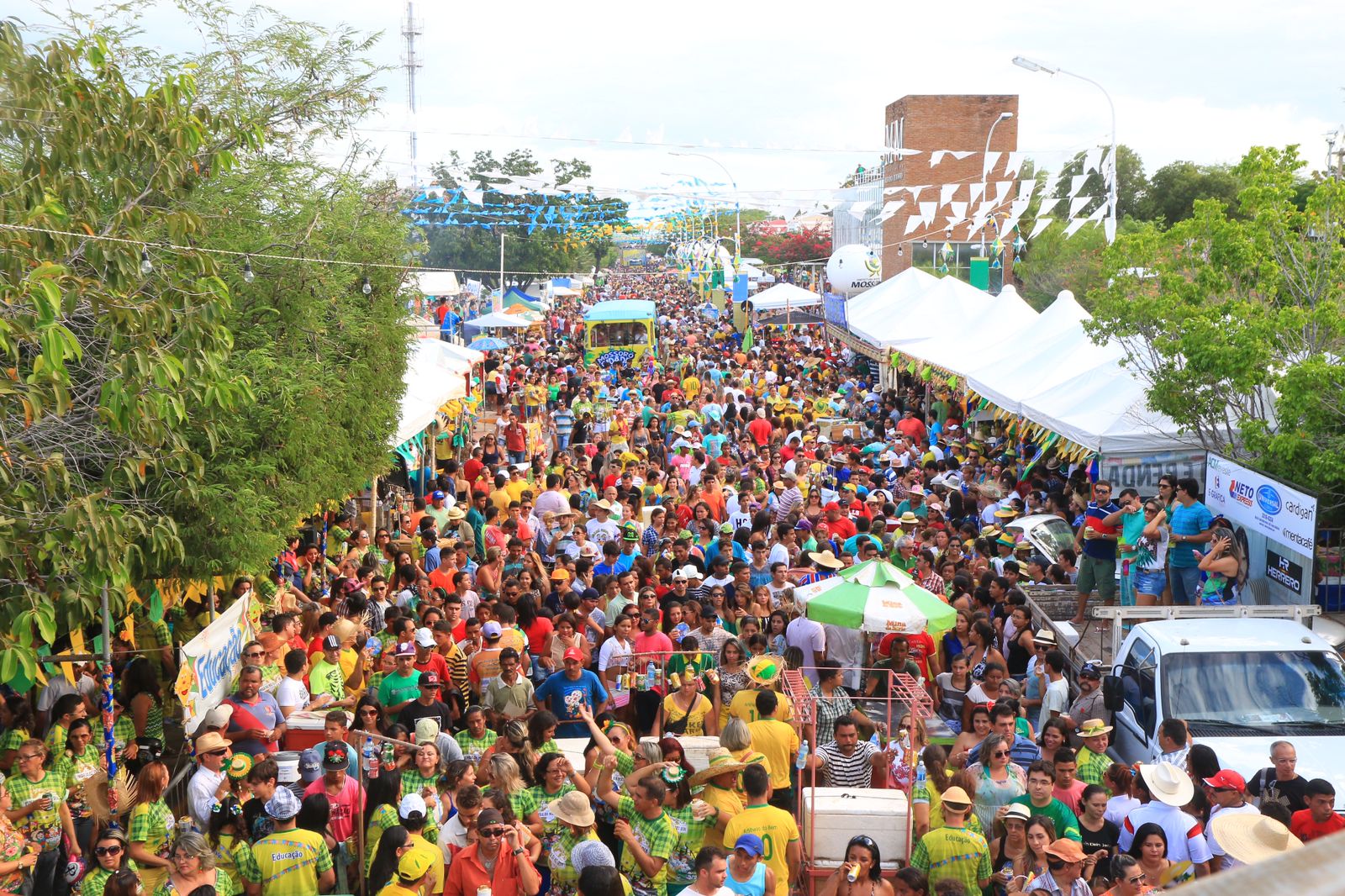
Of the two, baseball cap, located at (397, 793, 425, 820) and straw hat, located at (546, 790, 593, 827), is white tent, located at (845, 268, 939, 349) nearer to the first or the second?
straw hat, located at (546, 790, 593, 827)

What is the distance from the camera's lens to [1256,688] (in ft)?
28.5

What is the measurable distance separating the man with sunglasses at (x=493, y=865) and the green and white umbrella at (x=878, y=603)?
425 centimetres

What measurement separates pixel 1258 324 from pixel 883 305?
1918cm

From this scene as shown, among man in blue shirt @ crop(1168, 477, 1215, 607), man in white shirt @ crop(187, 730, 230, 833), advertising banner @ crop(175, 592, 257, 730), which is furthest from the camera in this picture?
man in blue shirt @ crop(1168, 477, 1215, 607)

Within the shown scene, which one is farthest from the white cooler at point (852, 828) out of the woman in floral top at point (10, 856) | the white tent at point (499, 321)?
the white tent at point (499, 321)

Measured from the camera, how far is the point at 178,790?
8805 mm

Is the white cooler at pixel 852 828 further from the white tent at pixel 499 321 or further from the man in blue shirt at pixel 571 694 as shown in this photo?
the white tent at pixel 499 321

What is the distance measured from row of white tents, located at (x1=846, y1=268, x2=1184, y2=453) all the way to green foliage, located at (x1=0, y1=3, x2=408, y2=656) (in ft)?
28.4

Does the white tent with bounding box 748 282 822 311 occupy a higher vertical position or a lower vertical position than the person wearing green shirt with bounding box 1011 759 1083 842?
→ higher

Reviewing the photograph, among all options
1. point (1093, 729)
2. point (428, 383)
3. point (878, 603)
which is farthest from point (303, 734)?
point (428, 383)

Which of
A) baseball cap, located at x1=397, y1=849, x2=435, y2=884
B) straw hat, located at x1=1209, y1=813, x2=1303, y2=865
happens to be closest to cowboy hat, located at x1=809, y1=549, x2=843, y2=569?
straw hat, located at x1=1209, y1=813, x2=1303, y2=865

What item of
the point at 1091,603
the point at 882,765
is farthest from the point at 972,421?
the point at 882,765

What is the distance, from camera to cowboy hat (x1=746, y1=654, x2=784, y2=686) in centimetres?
899

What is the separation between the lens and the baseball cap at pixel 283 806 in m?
6.47
